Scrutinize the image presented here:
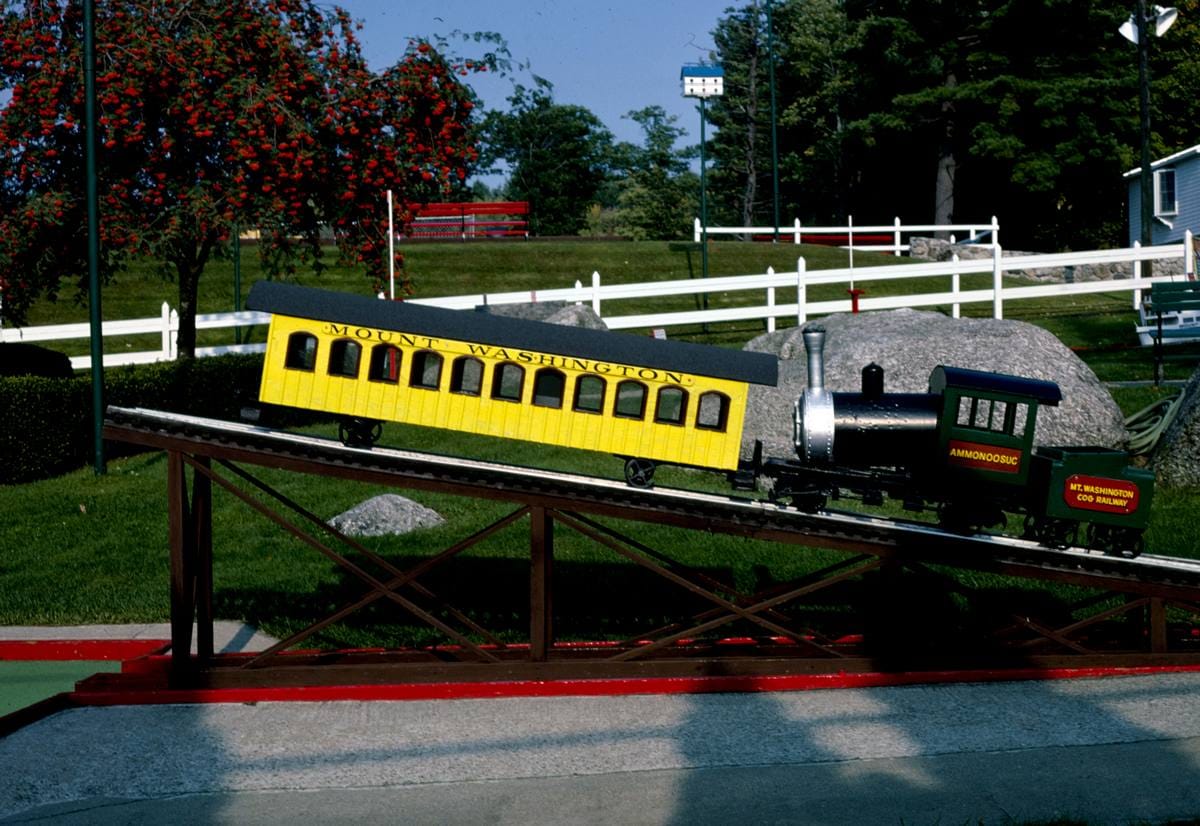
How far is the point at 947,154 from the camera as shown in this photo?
5781 centimetres

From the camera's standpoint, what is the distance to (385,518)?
1456 cm

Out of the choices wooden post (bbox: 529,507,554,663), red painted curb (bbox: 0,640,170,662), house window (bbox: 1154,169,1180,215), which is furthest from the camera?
house window (bbox: 1154,169,1180,215)

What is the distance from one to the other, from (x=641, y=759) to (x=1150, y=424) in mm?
10486

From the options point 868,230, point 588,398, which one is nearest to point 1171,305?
point 588,398

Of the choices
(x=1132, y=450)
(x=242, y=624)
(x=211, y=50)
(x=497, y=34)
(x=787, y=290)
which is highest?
(x=497, y=34)

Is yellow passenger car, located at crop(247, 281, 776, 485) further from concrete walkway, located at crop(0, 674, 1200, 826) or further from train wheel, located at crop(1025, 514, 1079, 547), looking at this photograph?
train wheel, located at crop(1025, 514, 1079, 547)

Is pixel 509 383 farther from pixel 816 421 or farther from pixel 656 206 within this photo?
pixel 656 206

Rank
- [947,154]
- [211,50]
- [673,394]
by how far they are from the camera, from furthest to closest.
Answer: [947,154]
[211,50]
[673,394]

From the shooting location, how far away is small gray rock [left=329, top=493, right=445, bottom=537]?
14.4 metres

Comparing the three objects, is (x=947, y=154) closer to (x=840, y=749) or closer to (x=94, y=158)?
(x=94, y=158)

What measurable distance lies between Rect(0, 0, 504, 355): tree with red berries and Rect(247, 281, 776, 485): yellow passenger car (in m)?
10.3

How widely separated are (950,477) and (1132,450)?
707 cm

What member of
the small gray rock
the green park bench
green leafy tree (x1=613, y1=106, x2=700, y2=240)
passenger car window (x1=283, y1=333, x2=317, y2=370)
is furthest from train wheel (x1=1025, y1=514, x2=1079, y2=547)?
green leafy tree (x1=613, y1=106, x2=700, y2=240)

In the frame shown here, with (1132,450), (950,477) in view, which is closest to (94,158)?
(950,477)
